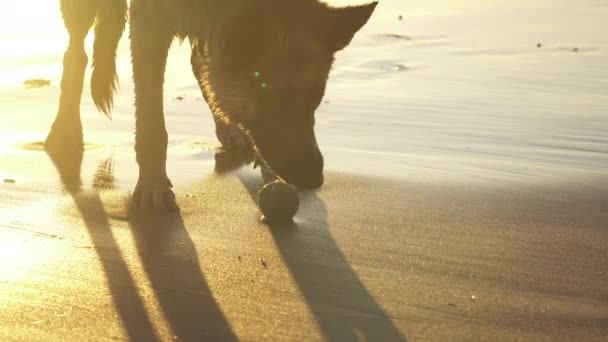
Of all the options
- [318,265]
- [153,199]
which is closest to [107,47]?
[153,199]

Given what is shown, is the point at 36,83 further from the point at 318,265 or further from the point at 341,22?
the point at 318,265

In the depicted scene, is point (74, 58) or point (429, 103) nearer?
point (74, 58)

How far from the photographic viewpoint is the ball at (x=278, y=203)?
5.00 m

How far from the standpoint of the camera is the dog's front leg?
5676 mm

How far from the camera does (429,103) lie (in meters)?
8.48

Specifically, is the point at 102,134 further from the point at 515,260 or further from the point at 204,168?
the point at 515,260

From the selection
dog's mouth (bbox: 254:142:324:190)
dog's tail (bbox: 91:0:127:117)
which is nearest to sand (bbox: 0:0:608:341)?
dog's mouth (bbox: 254:142:324:190)

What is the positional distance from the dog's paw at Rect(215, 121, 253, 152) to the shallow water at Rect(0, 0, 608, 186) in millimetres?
149

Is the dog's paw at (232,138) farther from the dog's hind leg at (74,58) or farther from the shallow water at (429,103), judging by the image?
the dog's hind leg at (74,58)

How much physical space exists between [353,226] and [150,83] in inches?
58.3

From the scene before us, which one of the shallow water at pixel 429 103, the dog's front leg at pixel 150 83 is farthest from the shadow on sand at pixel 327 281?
the shallow water at pixel 429 103

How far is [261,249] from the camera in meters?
4.60

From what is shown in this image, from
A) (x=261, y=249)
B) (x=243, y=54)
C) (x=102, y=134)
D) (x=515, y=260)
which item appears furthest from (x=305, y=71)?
(x=102, y=134)

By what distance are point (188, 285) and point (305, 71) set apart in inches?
58.0
